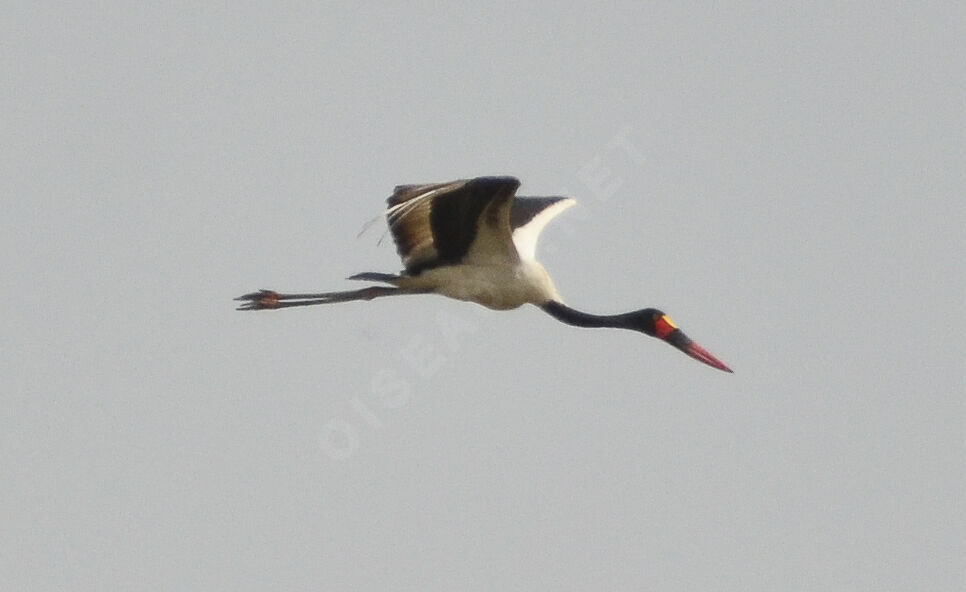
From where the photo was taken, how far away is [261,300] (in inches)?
765

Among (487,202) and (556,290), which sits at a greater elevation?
(487,202)

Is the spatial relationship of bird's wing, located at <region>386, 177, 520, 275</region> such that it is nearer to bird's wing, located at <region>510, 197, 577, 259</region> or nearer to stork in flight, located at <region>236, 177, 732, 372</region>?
stork in flight, located at <region>236, 177, 732, 372</region>

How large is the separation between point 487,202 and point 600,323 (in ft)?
10.0

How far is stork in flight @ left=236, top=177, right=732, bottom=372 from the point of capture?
1655cm

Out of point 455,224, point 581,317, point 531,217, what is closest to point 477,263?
point 455,224

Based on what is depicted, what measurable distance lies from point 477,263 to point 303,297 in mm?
2026

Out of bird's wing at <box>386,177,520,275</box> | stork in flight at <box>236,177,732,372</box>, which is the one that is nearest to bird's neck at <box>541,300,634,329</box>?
stork in flight at <box>236,177,732,372</box>

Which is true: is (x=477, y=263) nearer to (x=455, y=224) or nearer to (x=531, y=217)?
(x=455, y=224)

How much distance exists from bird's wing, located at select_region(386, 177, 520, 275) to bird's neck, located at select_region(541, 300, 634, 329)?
0.98 meters

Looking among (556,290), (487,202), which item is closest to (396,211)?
(487,202)

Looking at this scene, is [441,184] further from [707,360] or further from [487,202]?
[707,360]

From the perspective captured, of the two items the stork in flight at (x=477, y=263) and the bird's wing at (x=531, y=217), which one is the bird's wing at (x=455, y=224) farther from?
the bird's wing at (x=531, y=217)

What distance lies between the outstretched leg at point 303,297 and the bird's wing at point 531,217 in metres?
1.35

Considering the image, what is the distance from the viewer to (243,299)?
1958cm
